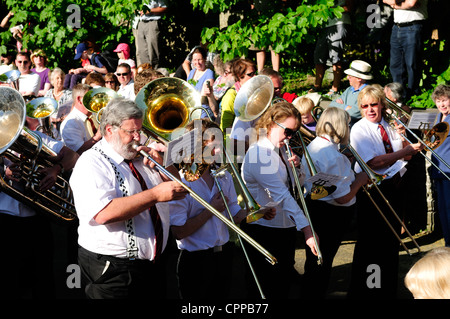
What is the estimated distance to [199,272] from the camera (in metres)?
4.25

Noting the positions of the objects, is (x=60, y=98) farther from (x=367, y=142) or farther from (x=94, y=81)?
(x=367, y=142)

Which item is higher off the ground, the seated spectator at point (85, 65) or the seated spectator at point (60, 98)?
the seated spectator at point (60, 98)

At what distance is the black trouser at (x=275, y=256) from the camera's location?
4.76 m

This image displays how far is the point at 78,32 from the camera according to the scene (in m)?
11.9

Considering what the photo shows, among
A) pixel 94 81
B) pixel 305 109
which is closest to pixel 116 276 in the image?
pixel 305 109

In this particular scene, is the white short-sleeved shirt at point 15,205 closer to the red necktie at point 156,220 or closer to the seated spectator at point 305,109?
the red necktie at point 156,220

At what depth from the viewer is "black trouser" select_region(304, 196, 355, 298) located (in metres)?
5.18

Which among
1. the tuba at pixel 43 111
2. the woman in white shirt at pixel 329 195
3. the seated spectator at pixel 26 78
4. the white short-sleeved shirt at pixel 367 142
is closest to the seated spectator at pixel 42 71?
the seated spectator at pixel 26 78

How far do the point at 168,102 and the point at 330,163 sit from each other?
1.45 m

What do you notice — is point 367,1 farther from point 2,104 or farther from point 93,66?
point 2,104

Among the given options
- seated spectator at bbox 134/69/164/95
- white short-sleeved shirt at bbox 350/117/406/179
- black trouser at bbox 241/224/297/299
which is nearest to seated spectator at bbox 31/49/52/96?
seated spectator at bbox 134/69/164/95

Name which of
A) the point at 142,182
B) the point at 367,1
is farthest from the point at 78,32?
the point at 142,182

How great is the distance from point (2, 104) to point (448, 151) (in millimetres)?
4855

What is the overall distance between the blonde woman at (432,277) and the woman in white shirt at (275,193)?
187 cm
